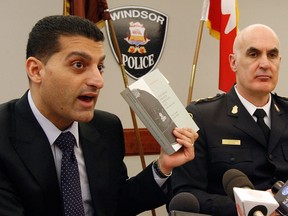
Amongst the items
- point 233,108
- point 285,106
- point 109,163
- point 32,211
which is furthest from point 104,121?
point 285,106

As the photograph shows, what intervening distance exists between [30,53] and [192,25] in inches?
83.9

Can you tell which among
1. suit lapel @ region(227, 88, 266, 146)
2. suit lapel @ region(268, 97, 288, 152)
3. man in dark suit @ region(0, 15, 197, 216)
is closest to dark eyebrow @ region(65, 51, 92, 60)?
man in dark suit @ region(0, 15, 197, 216)

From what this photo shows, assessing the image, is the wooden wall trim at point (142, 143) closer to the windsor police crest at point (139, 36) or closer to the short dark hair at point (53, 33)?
the windsor police crest at point (139, 36)

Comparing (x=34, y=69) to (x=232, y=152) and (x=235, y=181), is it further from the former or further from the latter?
(x=232, y=152)

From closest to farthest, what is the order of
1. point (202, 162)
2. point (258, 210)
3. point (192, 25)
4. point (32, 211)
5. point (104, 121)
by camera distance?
point (258, 210) → point (32, 211) → point (104, 121) → point (202, 162) → point (192, 25)

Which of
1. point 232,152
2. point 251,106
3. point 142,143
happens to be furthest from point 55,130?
point 142,143

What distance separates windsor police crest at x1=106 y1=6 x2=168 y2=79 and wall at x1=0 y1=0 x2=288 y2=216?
6cm

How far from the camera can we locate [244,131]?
73.7 inches

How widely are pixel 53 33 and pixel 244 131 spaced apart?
1.07 m

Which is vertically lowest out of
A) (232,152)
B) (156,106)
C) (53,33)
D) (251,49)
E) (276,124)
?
(232,152)

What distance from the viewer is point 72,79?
4.14ft

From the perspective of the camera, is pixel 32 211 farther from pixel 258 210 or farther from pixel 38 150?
pixel 258 210

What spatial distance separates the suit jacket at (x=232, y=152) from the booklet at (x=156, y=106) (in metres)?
0.56

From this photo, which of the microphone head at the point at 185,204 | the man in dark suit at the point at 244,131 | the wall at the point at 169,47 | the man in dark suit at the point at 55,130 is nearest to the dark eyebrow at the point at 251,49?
the man in dark suit at the point at 244,131
